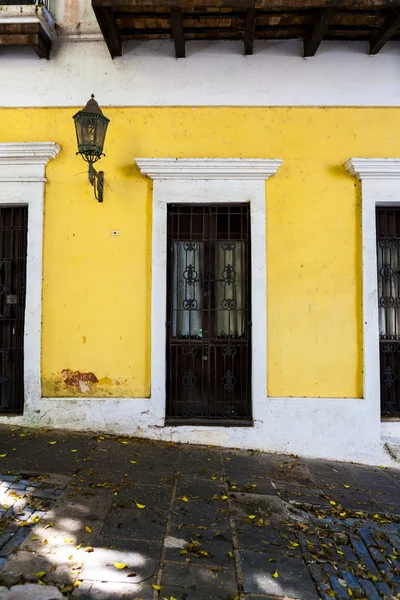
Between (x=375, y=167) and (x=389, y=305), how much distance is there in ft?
5.40

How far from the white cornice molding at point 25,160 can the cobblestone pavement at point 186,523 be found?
3006 millimetres

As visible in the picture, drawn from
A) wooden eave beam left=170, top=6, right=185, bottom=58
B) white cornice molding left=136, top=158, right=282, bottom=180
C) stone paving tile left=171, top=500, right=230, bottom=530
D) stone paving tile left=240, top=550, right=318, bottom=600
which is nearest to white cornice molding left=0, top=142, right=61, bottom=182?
white cornice molding left=136, top=158, right=282, bottom=180

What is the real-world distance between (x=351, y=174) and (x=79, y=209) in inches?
129

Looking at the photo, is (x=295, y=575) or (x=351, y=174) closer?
(x=295, y=575)

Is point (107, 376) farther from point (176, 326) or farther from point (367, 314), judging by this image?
point (367, 314)

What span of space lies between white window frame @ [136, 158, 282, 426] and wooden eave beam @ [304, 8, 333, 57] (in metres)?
1.40

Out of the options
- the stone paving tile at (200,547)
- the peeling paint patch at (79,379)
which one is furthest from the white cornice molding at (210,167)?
the stone paving tile at (200,547)

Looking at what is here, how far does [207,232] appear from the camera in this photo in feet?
16.1

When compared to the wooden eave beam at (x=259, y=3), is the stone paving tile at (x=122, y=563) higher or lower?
lower

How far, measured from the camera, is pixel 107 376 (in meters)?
4.75

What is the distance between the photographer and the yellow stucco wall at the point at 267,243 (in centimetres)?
475

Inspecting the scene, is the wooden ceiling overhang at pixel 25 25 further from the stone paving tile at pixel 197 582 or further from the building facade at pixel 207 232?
the stone paving tile at pixel 197 582

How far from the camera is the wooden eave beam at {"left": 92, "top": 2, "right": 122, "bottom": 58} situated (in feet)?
14.4

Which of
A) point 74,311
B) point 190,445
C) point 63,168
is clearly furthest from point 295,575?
point 63,168
